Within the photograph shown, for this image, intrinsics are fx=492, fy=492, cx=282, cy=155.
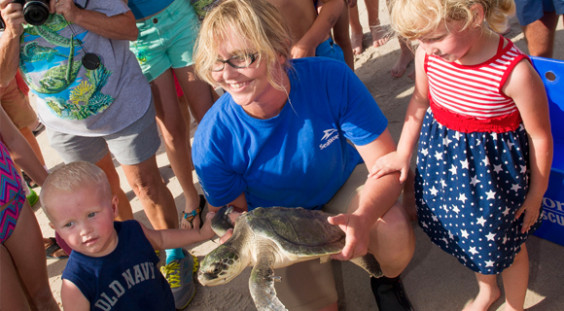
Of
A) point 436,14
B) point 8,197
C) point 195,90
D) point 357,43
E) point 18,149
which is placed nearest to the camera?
point 436,14

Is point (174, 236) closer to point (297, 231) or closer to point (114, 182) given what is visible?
point (297, 231)

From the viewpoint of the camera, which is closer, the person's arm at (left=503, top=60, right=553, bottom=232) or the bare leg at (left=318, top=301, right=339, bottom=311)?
the person's arm at (left=503, top=60, right=553, bottom=232)

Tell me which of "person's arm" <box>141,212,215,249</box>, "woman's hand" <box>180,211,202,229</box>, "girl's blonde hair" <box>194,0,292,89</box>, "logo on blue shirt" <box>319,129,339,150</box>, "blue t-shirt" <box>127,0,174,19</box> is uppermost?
"girl's blonde hair" <box>194,0,292,89</box>

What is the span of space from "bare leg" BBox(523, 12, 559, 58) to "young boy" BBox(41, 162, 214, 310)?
6.01 ft

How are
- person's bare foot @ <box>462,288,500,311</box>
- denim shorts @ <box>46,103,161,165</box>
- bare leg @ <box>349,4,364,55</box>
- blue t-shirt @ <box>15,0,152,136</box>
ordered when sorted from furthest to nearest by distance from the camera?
bare leg @ <box>349,4,364,55</box>, denim shorts @ <box>46,103,161,165</box>, blue t-shirt @ <box>15,0,152,136</box>, person's bare foot @ <box>462,288,500,311</box>

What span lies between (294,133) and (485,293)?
829mm

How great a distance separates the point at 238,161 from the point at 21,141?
2.73 ft

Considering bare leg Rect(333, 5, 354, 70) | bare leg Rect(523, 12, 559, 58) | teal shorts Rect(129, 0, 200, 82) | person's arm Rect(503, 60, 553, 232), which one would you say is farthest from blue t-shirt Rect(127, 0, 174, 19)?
bare leg Rect(523, 12, 559, 58)

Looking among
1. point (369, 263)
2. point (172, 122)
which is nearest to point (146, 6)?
point (172, 122)

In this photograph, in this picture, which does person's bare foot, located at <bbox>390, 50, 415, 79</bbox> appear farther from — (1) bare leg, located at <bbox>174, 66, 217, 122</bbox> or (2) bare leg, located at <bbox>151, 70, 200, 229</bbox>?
(2) bare leg, located at <bbox>151, 70, 200, 229</bbox>

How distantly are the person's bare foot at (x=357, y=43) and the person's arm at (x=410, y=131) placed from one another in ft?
7.27

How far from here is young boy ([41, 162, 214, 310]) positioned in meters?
1.36

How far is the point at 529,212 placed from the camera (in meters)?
1.41

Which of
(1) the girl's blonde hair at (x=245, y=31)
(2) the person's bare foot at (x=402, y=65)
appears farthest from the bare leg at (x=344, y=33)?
(1) the girl's blonde hair at (x=245, y=31)
